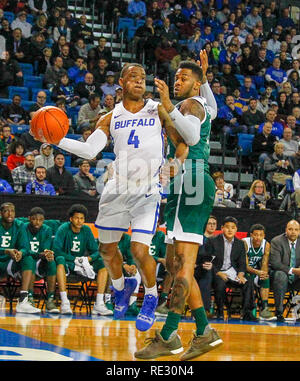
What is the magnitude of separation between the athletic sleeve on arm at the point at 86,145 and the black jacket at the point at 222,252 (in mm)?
4844

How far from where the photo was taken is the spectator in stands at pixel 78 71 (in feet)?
52.7

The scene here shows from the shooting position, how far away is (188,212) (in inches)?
245

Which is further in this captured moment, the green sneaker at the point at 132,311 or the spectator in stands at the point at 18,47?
the spectator in stands at the point at 18,47

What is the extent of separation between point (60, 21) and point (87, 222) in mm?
6805

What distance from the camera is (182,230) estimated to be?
6.16m

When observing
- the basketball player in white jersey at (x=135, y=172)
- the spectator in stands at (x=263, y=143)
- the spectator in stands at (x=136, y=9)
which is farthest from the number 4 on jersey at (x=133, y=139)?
the spectator in stands at (x=136, y=9)

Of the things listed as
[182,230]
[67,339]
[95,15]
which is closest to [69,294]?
[67,339]

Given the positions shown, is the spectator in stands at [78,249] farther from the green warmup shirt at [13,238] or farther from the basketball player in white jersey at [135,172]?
the basketball player in white jersey at [135,172]

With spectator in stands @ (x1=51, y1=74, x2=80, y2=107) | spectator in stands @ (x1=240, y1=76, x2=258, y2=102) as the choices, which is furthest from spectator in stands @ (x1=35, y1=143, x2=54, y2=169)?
spectator in stands @ (x1=240, y1=76, x2=258, y2=102)

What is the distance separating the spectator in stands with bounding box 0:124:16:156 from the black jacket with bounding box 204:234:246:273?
4.06 m

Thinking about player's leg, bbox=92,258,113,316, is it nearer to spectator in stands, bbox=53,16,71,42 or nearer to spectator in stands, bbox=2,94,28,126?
spectator in stands, bbox=2,94,28,126

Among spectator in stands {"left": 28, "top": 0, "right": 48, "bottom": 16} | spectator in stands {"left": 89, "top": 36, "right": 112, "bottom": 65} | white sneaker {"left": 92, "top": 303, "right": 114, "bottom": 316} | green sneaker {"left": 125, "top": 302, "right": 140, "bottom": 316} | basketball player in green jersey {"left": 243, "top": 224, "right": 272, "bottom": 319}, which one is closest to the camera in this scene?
white sneaker {"left": 92, "top": 303, "right": 114, "bottom": 316}

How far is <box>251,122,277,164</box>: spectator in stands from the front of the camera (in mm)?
15492

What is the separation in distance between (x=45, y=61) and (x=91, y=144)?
1002cm
